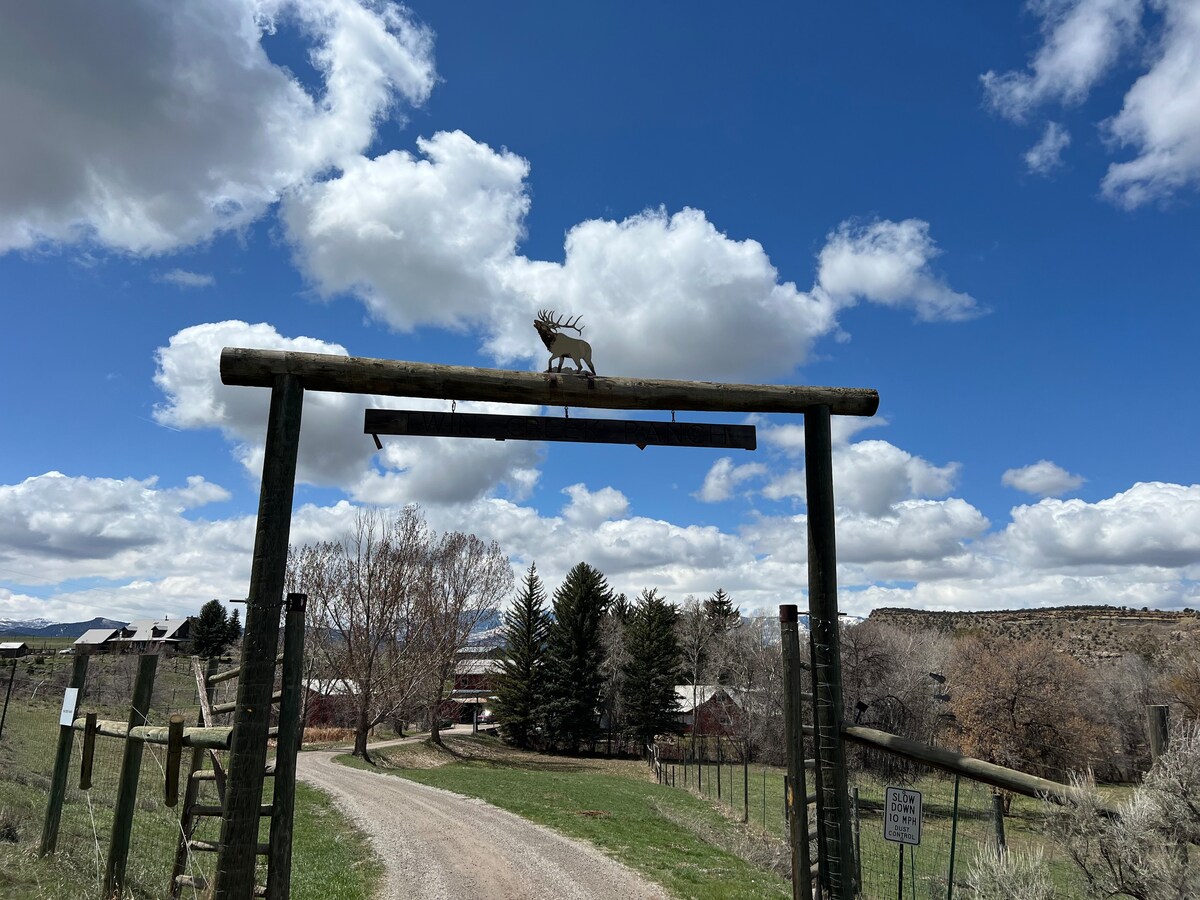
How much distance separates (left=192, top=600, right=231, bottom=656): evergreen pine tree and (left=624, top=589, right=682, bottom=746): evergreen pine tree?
38.0 metres

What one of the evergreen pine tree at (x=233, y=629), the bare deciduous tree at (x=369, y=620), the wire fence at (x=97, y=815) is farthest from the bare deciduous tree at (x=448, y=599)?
the evergreen pine tree at (x=233, y=629)

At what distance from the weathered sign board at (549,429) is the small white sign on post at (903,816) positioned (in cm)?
316

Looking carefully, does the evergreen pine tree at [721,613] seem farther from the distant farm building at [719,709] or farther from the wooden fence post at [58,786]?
the wooden fence post at [58,786]

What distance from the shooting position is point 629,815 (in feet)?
57.9

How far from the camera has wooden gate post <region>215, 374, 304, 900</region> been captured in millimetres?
5441

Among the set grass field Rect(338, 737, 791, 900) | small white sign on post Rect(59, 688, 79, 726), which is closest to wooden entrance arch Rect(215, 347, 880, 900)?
small white sign on post Rect(59, 688, 79, 726)

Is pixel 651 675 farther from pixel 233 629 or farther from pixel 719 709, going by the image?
pixel 233 629

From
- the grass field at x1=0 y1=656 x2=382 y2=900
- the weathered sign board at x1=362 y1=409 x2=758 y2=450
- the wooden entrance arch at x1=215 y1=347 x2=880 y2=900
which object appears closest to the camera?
the wooden entrance arch at x1=215 y1=347 x2=880 y2=900

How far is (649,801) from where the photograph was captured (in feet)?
72.9

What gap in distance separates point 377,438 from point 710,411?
302 cm

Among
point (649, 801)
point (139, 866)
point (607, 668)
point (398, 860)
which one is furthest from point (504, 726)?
point (139, 866)

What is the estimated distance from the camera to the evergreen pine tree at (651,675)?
44.9 metres

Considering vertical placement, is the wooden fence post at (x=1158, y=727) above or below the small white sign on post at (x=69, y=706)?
above

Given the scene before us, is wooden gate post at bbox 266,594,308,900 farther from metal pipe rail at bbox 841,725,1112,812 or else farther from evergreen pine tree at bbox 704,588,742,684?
evergreen pine tree at bbox 704,588,742,684
